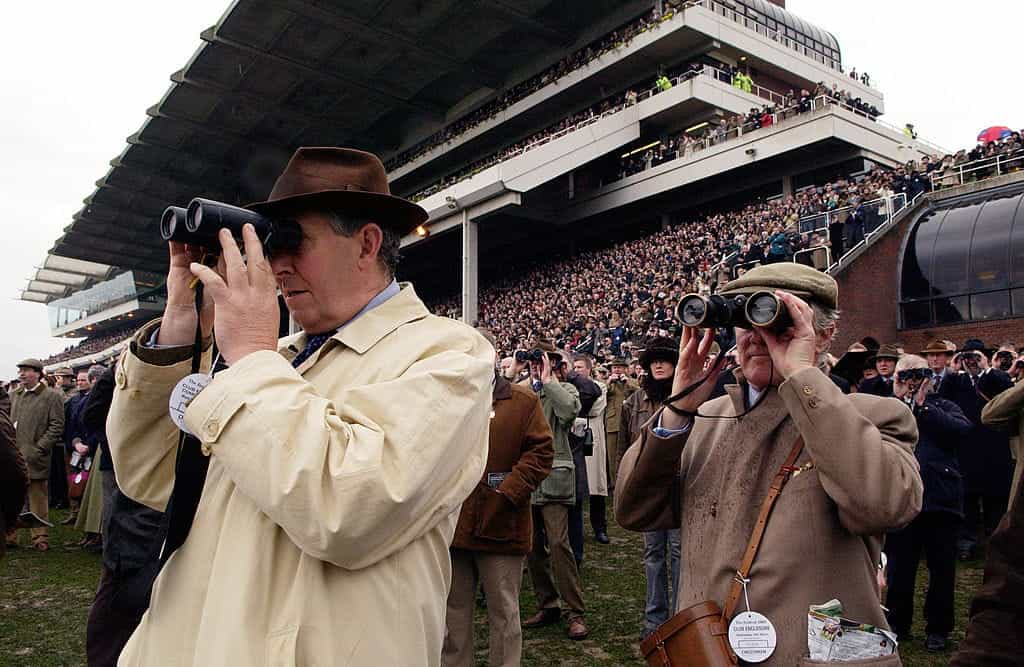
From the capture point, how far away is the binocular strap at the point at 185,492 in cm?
152

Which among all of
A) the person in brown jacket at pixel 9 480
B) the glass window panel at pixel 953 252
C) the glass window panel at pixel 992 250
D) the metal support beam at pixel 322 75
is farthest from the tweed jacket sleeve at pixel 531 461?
the metal support beam at pixel 322 75

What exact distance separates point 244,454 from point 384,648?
441 mm

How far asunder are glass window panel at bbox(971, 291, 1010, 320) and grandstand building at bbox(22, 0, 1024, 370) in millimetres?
843

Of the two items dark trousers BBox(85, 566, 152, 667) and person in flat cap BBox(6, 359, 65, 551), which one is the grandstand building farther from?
dark trousers BBox(85, 566, 152, 667)

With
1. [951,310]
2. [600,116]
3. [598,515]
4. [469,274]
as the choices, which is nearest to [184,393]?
[598,515]

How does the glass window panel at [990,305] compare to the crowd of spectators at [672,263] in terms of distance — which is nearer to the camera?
the glass window panel at [990,305]

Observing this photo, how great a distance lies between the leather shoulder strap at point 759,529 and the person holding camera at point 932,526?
3423 millimetres

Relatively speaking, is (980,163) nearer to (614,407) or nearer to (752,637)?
(614,407)

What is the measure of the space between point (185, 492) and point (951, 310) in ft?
65.4

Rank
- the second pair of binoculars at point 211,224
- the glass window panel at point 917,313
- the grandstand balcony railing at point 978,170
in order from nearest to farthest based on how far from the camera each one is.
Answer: the second pair of binoculars at point 211,224
the glass window panel at point 917,313
the grandstand balcony railing at point 978,170

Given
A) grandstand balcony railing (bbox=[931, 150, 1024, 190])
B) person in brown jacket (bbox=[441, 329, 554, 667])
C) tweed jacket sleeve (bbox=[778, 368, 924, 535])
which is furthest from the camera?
grandstand balcony railing (bbox=[931, 150, 1024, 190])

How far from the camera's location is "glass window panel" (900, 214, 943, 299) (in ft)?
61.1

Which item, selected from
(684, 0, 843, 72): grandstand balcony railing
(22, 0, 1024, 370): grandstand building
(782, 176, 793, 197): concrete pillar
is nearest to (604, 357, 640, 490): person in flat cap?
(22, 0, 1024, 370): grandstand building

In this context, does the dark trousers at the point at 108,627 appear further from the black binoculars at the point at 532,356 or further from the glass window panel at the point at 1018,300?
the glass window panel at the point at 1018,300
